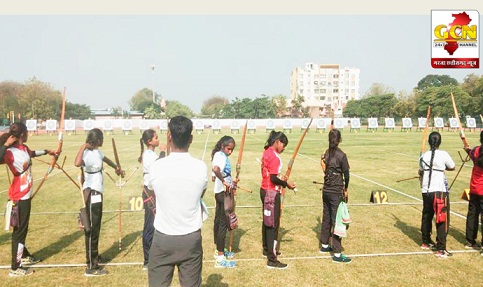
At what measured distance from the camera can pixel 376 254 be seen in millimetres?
7070

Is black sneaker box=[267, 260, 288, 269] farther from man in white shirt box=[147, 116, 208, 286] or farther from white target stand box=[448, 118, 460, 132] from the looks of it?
white target stand box=[448, 118, 460, 132]

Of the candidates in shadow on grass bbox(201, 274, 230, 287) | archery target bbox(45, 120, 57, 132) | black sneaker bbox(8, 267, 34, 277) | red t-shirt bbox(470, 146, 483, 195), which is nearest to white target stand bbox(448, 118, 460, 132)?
red t-shirt bbox(470, 146, 483, 195)

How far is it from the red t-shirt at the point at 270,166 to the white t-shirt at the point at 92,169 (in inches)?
112

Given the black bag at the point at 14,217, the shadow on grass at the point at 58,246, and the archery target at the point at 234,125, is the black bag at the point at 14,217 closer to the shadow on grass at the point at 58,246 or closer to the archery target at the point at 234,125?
the shadow on grass at the point at 58,246

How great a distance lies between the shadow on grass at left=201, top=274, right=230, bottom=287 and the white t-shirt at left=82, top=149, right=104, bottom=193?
2405mm

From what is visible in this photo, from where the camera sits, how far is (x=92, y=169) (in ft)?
20.6

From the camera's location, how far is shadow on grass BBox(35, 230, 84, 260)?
7199mm

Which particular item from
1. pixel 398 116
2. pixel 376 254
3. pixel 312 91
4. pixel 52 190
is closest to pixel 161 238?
pixel 376 254

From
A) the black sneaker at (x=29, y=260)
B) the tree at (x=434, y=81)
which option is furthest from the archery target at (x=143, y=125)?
the tree at (x=434, y=81)

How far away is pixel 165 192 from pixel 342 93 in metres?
191

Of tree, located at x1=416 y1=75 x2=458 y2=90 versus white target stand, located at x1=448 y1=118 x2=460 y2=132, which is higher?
tree, located at x1=416 y1=75 x2=458 y2=90

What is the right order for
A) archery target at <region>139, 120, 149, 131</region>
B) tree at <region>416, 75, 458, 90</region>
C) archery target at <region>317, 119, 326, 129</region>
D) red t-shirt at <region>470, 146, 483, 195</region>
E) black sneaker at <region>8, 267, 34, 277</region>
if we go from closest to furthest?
black sneaker at <region>8, 267, 34, 277</region> → red t-shirt at <region>470, 146, 483, 195</region> → archery target at <region>317, 119, 326, 129</region> → archery target at <region>139, 120, 149, 131</region> → tree at <region>416, 75, 458, 90</region>

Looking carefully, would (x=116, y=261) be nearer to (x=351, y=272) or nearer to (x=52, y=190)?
(x=351, y=272)

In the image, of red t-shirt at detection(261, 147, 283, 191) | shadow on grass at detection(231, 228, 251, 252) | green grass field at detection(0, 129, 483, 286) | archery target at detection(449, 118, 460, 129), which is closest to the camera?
green grass field at detection(0, 129, 483, 286)
